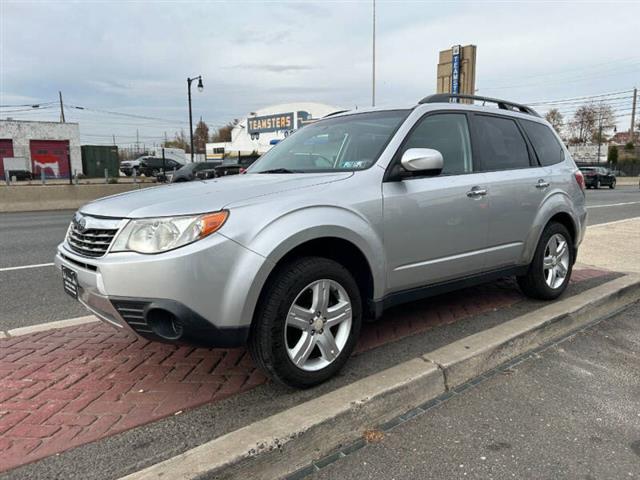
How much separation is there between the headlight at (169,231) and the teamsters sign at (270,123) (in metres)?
48.2

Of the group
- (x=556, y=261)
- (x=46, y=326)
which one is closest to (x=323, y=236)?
(x=46, y=326)

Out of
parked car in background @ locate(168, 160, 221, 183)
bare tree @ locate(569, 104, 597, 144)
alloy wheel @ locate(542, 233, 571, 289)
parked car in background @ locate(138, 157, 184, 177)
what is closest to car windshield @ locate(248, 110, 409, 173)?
alloy wheel @ locate(542, 233, 571, 289)

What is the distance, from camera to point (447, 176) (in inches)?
146

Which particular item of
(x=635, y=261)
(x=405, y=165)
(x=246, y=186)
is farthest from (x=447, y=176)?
(x=635, y=261)

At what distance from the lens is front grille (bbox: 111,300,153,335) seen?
2557 mm

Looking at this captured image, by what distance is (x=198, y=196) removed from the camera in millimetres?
2801

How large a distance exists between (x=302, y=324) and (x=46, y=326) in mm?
2495

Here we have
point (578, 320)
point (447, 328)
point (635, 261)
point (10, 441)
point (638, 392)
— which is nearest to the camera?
point (10, 441)

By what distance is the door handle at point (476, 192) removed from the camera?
376cm

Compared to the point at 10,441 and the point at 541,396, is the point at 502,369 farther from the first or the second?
the point at 10,441

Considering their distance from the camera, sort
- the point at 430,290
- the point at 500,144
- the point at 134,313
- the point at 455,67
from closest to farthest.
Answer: the point at 134,313 < the point at 430,290 < the point at 500,144 < the point at 455,67

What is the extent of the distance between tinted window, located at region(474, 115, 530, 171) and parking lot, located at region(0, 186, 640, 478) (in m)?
1.31

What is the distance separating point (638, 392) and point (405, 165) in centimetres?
209

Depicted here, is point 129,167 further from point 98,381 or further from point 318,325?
point 318,325
